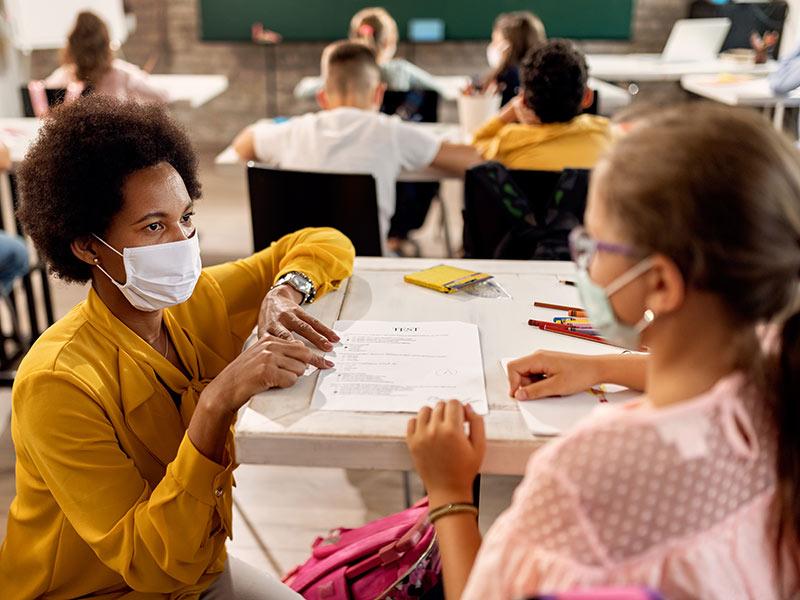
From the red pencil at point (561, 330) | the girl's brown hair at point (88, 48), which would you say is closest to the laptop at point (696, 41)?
the girl's brown hair at point (88, 48)

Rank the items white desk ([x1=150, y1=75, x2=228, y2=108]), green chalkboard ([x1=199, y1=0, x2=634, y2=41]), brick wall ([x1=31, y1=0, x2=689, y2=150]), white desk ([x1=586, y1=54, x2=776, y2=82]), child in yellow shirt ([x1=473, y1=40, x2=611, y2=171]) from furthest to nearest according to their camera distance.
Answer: brick wall ([x1=31, y1=0, x2=689, y2=150]), green chalkboard ([x1=199, y1=0, x2=634, y2=41]), white desk ([x1=586, y1=54, x2=776, y2=82]), white desk ([x1=150, y1=75, x2=228, y2=108]), child in yellow shirt ([x1=473, y1=40, x2=611, y2=171])

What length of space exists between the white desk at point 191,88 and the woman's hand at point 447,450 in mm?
3508

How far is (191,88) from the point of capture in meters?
4.57

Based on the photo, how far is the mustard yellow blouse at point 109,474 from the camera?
1.06 m

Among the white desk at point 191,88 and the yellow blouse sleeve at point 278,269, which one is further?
the white desk at point 191,88

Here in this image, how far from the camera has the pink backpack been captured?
1.30 metres

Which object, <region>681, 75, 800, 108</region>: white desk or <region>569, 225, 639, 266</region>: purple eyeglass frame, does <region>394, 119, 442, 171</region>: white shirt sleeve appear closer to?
<region>681, 75, 800, 108</region>: white desk

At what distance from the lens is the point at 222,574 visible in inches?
52.4

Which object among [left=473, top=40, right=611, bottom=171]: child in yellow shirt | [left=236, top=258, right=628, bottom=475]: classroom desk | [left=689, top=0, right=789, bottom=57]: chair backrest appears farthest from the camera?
[left=689, top=0, right=789, bottom=57]: chair backrest

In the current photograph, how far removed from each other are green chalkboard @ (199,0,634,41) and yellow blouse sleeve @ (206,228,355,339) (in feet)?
18.0

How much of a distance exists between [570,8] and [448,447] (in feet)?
20.6

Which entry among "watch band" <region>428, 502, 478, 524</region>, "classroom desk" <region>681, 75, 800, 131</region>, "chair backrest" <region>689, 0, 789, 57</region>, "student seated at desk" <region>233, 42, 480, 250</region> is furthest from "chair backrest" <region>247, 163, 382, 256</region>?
"chair backrest" <region>689, 0, 789, 57</region>

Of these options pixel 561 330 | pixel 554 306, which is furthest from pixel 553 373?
pixel 554 306

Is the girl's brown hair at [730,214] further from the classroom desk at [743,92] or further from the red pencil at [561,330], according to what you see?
the classroom desk at [743,92]
